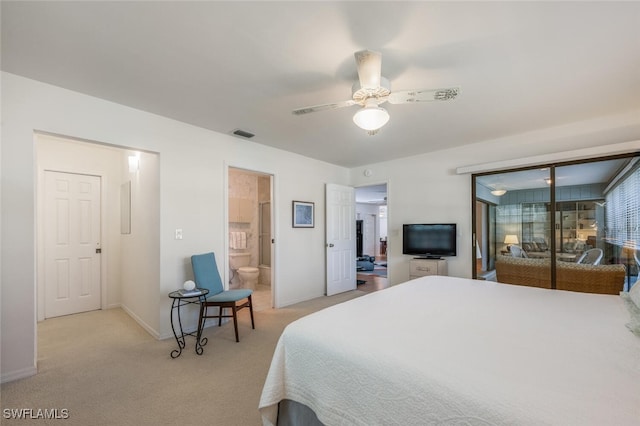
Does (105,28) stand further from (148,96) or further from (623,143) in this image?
(623,143)

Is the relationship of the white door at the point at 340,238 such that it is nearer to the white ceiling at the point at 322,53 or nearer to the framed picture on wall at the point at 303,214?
the framed picture on wall at the point at 303,214

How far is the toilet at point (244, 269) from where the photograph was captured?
5293mm

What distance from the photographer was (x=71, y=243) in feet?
13.0

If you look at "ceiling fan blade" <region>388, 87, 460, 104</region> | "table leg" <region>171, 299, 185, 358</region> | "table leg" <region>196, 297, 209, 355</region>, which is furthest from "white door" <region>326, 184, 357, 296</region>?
"ceiling fan blade" <region>388, 87, 460, 104</region>

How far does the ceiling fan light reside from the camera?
6.77 feet

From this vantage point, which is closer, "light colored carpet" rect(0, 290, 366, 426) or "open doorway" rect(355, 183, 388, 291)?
"light colored carpet" rect(0, 290, 366, 426)

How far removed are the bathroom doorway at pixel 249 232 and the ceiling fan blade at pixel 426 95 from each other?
153 inches

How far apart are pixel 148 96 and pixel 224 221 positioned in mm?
1600

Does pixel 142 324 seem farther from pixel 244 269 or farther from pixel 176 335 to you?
pixel 244 269

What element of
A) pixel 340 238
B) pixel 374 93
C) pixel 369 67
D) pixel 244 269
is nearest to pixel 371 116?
pixel 374 93

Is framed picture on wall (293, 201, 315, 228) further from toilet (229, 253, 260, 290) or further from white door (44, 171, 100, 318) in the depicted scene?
white door (44, 171, 100, 318)

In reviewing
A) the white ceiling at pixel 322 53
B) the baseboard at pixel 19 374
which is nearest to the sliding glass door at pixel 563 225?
the white ceiling at pixel 322 53

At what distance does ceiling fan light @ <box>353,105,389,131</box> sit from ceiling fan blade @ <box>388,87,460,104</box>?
13cm

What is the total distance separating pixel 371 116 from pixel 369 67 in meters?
0.33
